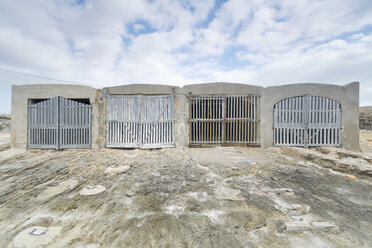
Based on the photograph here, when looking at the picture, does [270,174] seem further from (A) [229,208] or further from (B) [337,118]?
(B) [337,118]

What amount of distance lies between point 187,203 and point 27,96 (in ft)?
30.3

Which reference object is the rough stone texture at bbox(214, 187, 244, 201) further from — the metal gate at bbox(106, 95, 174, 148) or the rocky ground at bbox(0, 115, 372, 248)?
the metal gate at bbox(106, 95, 174, 148)

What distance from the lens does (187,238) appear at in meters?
2.09

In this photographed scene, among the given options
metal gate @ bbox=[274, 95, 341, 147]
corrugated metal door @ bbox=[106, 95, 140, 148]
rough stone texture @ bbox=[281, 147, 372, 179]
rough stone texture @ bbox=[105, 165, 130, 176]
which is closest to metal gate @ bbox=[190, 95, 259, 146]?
metal gate @ bbox=[274, 95, 341, 147]

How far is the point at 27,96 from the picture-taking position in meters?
7.23

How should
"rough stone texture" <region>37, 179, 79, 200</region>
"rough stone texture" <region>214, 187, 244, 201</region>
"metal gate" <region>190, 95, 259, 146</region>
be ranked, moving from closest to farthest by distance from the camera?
"rough stone texture" <region>214, 187, 244, 201</region> < "rough stone texture" <region>37, 179, 79, 200</region> < "metal gate" <region>190, 95, 259, 146</region>

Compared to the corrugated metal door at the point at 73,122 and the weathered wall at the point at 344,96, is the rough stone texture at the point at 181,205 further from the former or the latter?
the weathered wall at the point at 344,96

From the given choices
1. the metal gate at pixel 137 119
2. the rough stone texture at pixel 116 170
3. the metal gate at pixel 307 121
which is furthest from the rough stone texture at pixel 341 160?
the rough stone texture at pixel 116 170

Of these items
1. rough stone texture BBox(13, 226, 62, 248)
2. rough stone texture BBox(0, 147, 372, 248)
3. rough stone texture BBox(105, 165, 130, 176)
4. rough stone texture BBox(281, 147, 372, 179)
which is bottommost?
rough stone texture BBox(13, 226, 62, 248)

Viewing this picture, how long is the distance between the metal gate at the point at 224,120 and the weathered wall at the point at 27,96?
5.07m

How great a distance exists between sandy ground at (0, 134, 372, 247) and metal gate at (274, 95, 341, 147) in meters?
1.77

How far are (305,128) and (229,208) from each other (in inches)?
262

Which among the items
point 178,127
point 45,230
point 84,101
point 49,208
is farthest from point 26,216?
point 84,101

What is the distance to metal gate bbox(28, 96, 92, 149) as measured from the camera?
7.27 metres
